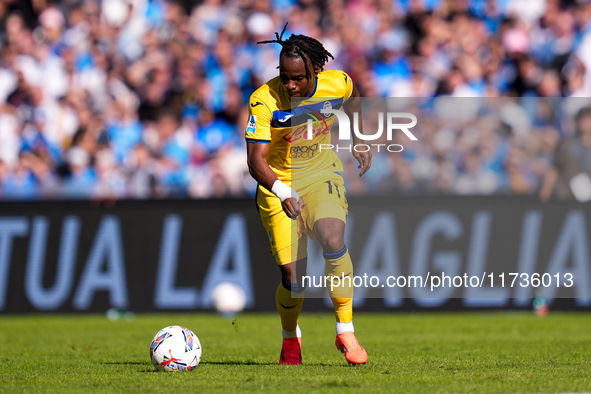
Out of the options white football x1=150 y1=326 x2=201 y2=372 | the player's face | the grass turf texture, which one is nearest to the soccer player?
the player's face

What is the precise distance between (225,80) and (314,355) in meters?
7.65

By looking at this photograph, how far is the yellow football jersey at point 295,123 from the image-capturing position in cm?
620

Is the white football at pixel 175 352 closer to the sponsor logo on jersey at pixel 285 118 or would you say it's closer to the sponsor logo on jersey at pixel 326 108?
the sponsor logo on jersey at pixel 285 118

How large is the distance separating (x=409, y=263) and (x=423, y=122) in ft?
7.24

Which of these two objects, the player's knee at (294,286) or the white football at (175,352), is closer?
the white football at (175,352)

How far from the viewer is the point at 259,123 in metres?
6.15

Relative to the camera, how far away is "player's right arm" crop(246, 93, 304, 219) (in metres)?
6.03

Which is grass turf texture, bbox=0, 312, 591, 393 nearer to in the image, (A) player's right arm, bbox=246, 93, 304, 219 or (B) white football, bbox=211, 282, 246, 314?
(B) white football, bbox=211, 282, 246, 314

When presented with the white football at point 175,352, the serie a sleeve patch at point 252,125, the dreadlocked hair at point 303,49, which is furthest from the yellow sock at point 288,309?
the dreadlocked hair at point 303,49

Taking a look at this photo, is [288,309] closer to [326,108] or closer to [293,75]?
[326,108]

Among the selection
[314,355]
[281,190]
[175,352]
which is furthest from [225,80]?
[175,352]

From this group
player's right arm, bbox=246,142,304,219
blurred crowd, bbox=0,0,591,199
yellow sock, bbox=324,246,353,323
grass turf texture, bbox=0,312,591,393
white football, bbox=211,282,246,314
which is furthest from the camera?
blurred crowd, bbox=0,0,591,199

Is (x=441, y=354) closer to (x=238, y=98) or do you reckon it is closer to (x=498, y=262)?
(x=498, y=262)

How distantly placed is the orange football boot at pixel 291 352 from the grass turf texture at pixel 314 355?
0.37ft
